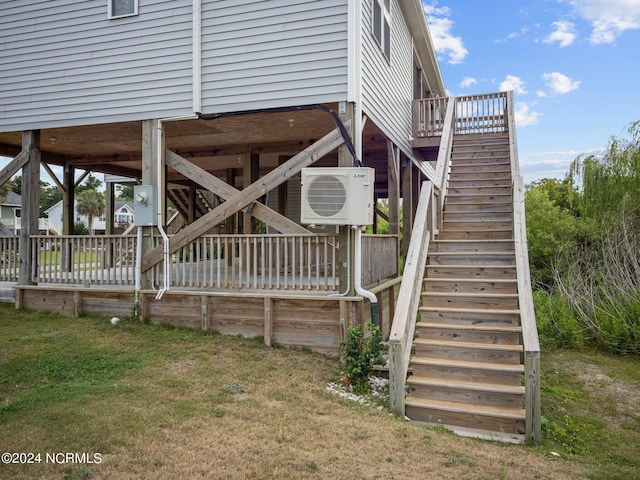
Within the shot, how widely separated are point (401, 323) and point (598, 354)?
14.0 feet

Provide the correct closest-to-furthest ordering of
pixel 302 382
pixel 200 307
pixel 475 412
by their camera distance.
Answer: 1. pixel 475 412
2. pixel 302 382
3. pixel 200 307

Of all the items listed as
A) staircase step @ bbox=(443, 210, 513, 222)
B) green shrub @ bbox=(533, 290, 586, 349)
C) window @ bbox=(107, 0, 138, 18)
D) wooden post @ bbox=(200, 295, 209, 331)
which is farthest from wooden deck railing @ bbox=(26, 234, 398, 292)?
window @ bbox=(107, 0, 138, 18)

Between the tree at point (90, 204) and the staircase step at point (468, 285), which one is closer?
the staircase step at point (468, 285)

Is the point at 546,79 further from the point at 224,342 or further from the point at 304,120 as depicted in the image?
the point at 224,342

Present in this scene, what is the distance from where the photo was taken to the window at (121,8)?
22.6ft

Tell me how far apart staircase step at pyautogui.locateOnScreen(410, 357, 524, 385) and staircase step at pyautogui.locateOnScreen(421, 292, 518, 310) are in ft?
2.63

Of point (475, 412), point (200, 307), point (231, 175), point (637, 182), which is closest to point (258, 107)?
point (200, 307)

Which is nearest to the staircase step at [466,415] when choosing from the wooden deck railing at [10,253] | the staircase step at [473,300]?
the staircase step at [473,300]

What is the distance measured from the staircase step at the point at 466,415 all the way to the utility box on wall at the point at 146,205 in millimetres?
4666

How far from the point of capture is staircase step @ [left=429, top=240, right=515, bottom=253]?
595 cm

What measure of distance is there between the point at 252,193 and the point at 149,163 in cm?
178

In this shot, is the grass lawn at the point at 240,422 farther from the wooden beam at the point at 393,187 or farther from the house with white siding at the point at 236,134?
the wooden beam at the point at 393,187

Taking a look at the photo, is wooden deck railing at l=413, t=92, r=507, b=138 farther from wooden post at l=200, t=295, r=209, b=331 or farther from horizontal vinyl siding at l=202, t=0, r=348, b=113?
wooden post at l=200, t=295, r=209, b=331

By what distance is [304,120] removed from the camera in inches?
280
